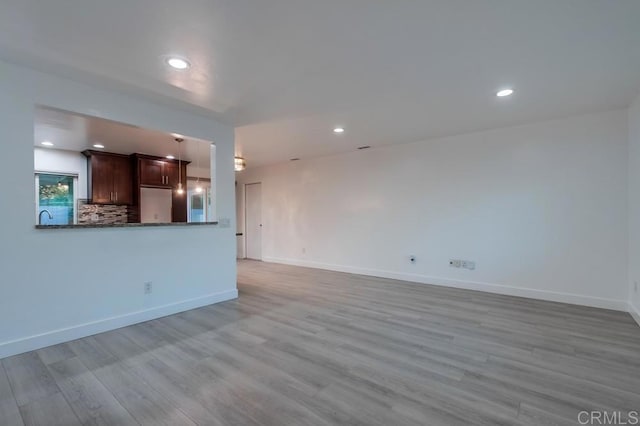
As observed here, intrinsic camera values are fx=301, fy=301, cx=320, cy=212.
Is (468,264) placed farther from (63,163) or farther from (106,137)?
(63,163)

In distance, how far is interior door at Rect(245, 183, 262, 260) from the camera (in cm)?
764

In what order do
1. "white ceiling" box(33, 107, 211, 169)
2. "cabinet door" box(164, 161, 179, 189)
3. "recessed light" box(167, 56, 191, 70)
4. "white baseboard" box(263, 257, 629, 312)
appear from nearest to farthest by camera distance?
1. "recessed light" box(167, 56, 191, 70)
2. "white baseboard" box(263, 257, 629, 312)
3. "white ceiling" box(33, 107, 211, 169)
4. "cabinet door" box(164, 161, 179, 189)

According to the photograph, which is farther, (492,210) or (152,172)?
(152,172)

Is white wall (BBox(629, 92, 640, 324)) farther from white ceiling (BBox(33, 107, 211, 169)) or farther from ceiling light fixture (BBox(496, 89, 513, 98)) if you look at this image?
white ceiling (BBox(33, 107, 211, 169))

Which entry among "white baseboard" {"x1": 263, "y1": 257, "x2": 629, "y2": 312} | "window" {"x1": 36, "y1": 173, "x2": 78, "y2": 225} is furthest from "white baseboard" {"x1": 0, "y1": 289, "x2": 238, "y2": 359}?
"window" {"x1": 36, "y1": 173, "x2": 78, "y2": 225}

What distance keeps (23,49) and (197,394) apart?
2742mm

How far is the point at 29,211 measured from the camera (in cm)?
250

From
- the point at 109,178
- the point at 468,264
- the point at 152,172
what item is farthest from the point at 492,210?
the point at 109,178

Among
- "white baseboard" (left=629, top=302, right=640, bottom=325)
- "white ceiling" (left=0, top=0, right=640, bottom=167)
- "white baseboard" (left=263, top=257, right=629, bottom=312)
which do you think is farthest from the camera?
"white baseboard" (left=263, top=257, right=629, bottom=312)

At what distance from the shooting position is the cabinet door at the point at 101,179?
5492mm

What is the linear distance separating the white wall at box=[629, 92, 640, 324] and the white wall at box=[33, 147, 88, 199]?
319 inches

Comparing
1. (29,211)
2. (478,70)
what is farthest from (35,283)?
(478,70)

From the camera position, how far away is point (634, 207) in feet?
10.8
